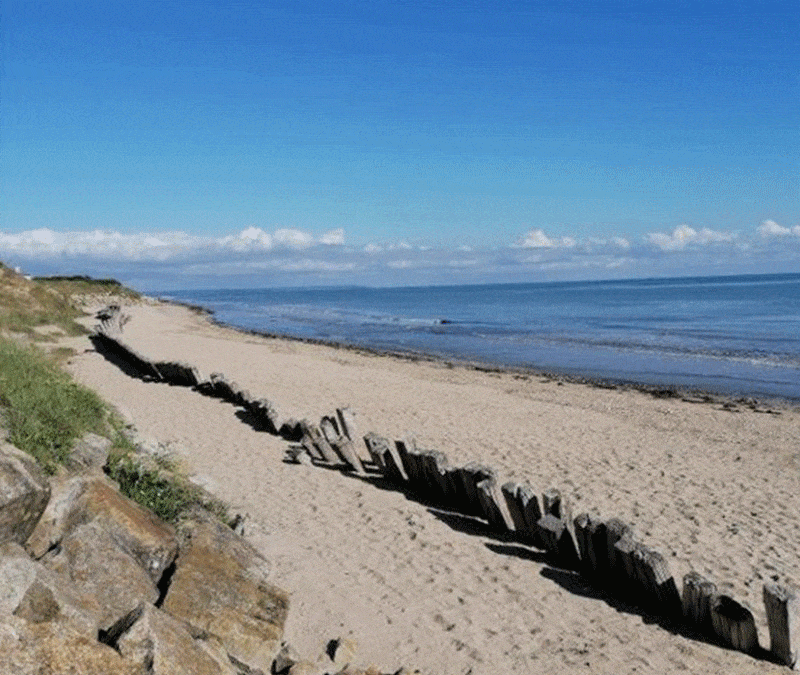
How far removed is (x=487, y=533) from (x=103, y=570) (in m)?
5.07

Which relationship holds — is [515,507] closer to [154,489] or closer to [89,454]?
[154,489]

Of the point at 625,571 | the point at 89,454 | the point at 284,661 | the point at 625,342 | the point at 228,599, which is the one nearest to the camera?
the point at 284,661

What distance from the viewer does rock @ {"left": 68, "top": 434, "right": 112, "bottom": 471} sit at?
7.53 metres

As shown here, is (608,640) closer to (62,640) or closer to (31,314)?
(62,640)

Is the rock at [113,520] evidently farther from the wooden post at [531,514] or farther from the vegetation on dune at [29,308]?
the vegetation on dune at [29,308]

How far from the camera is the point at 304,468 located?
40.2 ft

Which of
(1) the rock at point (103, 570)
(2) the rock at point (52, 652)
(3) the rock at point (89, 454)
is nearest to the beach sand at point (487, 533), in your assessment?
(1) the rock at point (103, 570)

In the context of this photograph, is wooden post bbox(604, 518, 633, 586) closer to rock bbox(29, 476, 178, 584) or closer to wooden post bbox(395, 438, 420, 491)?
wooden post bbox(395, 438, 420, 491)

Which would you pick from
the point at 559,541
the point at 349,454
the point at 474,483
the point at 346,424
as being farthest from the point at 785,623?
the point at 346,424

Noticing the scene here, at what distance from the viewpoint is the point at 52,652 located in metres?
3.89

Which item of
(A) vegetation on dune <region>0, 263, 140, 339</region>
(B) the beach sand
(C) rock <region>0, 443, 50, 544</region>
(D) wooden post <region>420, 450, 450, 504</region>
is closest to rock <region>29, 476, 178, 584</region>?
(C) rock <region>0, 443, 50, 544</region>

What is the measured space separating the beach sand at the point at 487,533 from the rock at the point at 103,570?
1547 millimetres

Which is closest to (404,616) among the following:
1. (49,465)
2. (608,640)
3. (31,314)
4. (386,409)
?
(608,640)

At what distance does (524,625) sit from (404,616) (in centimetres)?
107
